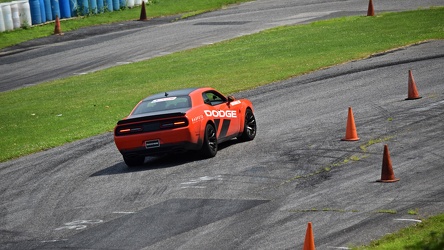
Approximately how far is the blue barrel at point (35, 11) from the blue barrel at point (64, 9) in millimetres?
1653

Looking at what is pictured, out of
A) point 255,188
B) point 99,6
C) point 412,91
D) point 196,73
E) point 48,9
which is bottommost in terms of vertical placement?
point 196,73

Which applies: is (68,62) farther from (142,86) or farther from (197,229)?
(197,229)

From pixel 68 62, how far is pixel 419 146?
22.5m

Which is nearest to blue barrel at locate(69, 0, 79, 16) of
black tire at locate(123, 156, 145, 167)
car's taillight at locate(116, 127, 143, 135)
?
black tire at locate(123, 156, 145, 167)

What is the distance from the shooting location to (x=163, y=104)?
1903 cm

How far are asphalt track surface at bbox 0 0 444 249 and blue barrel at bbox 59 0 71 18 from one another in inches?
947

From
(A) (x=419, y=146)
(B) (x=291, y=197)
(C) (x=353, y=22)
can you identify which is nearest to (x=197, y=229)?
(B) (x=291, y=197)

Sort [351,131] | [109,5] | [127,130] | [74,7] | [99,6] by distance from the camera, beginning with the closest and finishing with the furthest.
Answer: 1. [127,130]
2. [351,131]
3. [74,7]
4. [99,6]
5. [109,5]

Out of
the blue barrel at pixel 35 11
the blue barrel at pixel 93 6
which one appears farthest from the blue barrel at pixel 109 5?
the blue barrel at pixel 35 11

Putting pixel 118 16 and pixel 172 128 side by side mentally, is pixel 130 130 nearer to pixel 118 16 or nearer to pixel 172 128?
pixel 172 128

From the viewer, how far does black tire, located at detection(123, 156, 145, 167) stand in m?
18.5

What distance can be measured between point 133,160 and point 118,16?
102 ft

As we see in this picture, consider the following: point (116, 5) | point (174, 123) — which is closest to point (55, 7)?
point (116, 5)

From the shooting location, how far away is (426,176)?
15.3 metres
